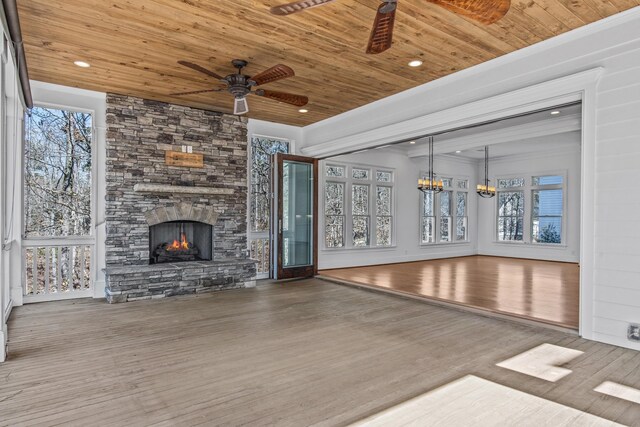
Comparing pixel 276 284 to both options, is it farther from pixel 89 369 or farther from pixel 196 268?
pixel 89 369

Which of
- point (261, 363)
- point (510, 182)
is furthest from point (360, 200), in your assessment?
point (261, 363)

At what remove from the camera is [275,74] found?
4004mm

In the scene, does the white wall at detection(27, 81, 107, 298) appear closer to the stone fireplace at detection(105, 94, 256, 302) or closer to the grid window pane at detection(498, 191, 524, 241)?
the stone fireplace at detection(105, 94, 256, 302)

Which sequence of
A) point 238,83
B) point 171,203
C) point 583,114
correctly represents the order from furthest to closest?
point 171,203 < point 238,83 < point 583,114

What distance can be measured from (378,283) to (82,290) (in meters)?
4.75

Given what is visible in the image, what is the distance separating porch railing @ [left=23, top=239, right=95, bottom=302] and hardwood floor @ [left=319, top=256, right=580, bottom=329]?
417 cm

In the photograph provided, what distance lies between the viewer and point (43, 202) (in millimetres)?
5516

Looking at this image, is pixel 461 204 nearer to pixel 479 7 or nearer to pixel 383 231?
pixel 383 231

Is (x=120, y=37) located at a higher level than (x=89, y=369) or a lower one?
higher

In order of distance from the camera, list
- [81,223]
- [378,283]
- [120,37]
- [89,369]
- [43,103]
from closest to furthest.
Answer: [89,369] → [120,37] → [43,103] → [81,223] → [378,283]

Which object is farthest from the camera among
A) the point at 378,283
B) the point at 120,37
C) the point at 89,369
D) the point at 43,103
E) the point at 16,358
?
the point at 378,283

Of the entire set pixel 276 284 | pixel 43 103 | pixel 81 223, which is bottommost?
pixel 276 284

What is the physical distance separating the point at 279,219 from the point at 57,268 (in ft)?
11.6

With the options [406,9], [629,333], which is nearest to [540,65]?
[406,9]
